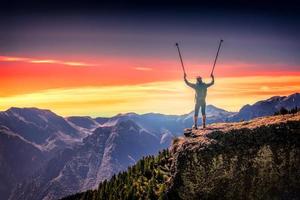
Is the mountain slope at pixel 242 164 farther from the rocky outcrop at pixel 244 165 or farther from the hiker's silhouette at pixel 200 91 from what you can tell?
the hiker's silhouette at pixel 200 91

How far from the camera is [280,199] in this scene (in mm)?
33375

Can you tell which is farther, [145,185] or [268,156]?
[145,185]

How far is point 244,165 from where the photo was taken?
33.9 m

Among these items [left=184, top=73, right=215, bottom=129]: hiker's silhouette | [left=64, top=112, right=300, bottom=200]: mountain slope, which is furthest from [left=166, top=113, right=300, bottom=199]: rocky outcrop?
[left=184, top=73, right=215, bottom=129]: hiker's silhouette

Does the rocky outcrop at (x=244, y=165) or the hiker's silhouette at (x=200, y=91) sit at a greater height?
the hiker's silhouette at (x=200, y=91)

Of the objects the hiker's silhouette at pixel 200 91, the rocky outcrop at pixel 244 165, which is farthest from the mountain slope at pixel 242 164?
the hiker's silhouette at pixel 200 91

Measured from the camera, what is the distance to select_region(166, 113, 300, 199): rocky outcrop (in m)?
33.7

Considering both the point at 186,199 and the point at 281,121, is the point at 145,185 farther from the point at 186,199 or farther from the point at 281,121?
the point at 281,121

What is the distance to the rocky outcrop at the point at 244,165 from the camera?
111 feet

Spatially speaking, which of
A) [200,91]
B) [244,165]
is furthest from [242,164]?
[200,91]

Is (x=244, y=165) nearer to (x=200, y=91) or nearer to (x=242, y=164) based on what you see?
(x=242, y=164)

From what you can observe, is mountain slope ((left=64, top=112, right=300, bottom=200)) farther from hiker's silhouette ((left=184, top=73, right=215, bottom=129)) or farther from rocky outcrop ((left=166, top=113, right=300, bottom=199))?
hiker's silhouette ((left=184, top=73, right=215, bottom=129))

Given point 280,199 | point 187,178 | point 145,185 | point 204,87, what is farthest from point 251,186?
point 145,185

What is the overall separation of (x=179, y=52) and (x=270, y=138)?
13751 millimetres
